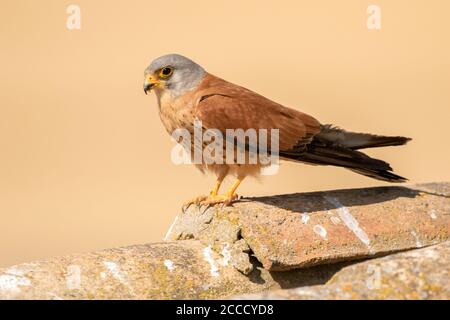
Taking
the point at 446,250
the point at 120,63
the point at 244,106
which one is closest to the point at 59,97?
the point at 120,63

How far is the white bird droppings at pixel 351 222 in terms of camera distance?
12.4 feet

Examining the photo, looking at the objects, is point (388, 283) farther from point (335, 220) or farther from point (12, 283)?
point (12, 283)

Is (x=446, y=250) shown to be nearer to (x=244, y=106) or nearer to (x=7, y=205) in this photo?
(x=244, y=106)

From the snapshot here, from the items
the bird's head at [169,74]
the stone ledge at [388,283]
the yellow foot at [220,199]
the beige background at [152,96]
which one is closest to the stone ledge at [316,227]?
the yellow foot at [220,199]

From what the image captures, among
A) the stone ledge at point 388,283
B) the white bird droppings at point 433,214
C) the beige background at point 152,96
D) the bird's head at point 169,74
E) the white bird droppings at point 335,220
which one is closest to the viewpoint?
the stone ledge at point 388,283

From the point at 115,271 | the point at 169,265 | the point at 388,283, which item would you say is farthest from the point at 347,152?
the point at 388,283

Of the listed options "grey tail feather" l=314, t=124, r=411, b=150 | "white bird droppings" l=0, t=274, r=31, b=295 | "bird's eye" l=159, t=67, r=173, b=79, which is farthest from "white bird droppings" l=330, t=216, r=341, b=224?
"bird's eye" l=159, t=67, r=173, b=79

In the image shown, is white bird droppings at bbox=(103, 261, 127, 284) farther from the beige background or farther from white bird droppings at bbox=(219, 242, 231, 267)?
the beige background

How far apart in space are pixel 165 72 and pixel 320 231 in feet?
6.88

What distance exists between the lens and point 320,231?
3783mm

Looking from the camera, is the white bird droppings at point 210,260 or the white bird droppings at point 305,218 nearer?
the white bird droppings at point 210,260

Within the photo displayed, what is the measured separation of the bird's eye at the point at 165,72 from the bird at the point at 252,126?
0.11 ft

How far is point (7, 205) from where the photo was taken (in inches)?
477

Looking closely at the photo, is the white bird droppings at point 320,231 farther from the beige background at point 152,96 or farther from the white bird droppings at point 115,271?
the beige background at point 152,96
